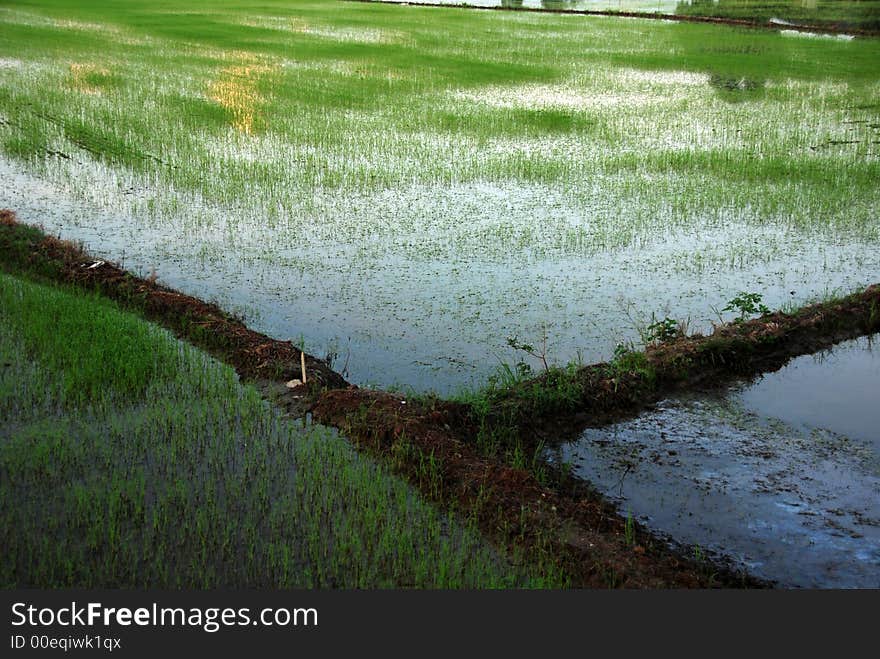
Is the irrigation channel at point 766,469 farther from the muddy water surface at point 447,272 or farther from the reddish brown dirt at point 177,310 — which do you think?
the reddish brown dirt at point 177,310

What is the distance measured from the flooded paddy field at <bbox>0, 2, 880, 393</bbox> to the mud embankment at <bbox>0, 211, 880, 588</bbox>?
40 cm

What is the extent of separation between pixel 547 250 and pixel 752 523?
12.2 ft

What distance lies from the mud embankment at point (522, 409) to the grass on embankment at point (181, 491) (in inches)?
6.6

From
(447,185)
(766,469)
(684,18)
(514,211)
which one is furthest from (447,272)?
(684,18)

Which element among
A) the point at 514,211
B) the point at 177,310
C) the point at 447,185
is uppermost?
the point at 447,185

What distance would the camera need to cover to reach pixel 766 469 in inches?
171

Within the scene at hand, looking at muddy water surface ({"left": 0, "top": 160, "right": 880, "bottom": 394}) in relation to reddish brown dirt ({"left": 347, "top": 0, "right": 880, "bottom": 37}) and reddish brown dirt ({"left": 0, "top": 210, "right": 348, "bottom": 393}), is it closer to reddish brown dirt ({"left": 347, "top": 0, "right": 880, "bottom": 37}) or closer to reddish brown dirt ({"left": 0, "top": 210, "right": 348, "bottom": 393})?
reddish brown dirt ({"left": 0, "top": 210, "right": 348, "bottom": 393})

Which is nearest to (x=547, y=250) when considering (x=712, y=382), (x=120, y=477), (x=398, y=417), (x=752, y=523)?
(x=712, y=382)

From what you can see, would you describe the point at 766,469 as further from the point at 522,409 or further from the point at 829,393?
the point at 522,409

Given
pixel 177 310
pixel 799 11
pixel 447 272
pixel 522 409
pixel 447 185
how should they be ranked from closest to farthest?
pixel 522 409
pixel 177 310
pixel 447 272
pixel 447 185
pixel 799 11

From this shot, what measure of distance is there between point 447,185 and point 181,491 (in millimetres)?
5810

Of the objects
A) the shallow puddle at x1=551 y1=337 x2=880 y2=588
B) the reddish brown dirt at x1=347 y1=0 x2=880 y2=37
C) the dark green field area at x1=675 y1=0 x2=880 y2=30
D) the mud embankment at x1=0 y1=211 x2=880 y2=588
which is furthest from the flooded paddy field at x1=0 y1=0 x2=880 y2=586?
the dark green field area at x1=675 y1=0 x2=880 y2=30

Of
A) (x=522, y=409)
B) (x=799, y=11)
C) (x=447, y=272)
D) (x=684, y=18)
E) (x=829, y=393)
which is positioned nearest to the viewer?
(x=522, y=409)

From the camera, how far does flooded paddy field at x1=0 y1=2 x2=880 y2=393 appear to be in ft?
20.4
